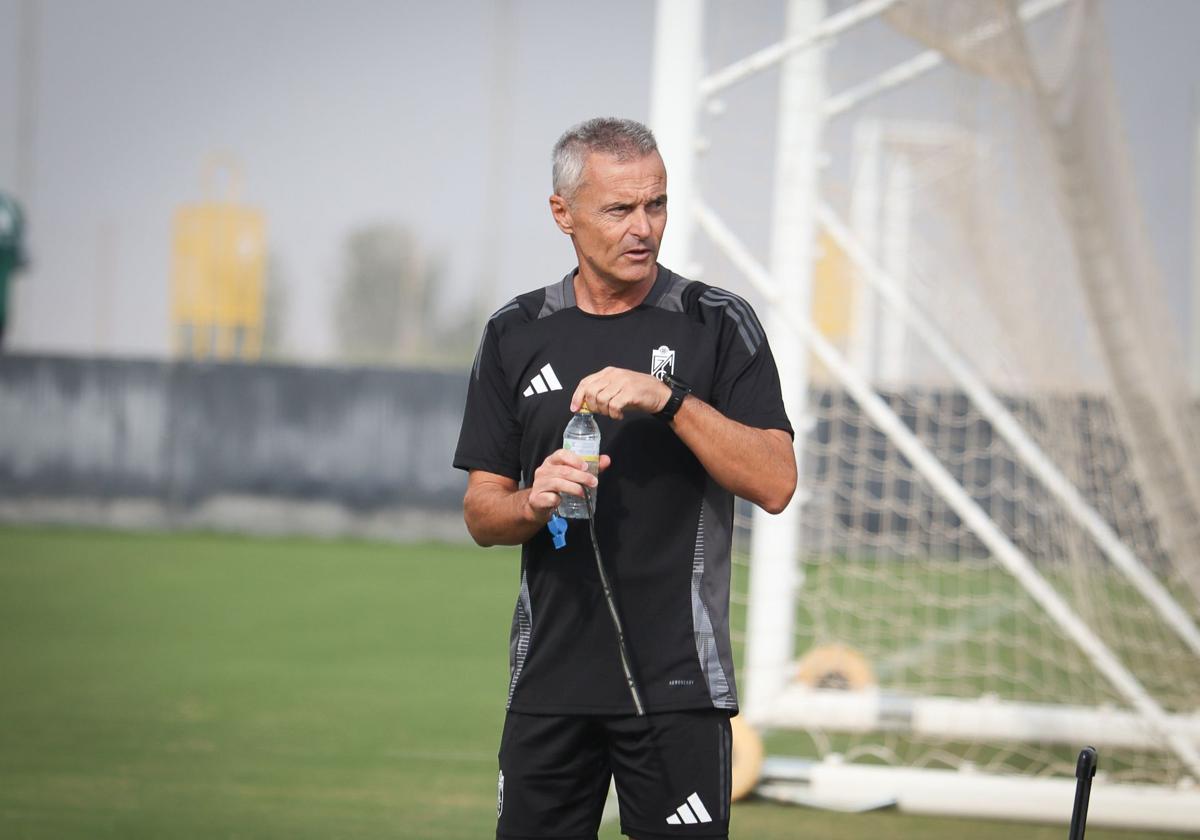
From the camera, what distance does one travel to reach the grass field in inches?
231

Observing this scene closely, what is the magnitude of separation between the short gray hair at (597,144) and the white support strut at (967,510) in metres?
3.34

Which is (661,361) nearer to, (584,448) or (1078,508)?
(584,448)

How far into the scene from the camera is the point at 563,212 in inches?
127

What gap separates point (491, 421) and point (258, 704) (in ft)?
17.0

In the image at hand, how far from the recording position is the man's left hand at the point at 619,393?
2908mm

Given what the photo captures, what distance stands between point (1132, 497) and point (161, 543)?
10416 millimetres

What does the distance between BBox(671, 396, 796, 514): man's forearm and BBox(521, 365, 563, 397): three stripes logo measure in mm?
309

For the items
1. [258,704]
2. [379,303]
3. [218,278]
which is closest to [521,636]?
[258,704]

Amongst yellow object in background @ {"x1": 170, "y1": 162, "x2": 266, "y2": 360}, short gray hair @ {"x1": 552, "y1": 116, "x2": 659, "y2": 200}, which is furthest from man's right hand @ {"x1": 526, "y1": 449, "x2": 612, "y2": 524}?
yellow object in background @ {"x1": 170, "y1": 162, "x2": 266, "y2": 360}

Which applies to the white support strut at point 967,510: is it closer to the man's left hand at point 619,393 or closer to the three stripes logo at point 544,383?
the three stripes logo at point 544,383

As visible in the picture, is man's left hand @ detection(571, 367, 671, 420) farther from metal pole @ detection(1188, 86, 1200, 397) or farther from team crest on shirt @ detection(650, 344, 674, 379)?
metal pole @ detection(1188, 86, 1200, 397)

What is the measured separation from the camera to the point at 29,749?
6.80m

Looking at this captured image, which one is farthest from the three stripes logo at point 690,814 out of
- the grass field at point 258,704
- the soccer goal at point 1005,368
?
the soccer goal at point 1005,368

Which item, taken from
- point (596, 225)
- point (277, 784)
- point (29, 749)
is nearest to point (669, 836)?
A: point (596, 225)
